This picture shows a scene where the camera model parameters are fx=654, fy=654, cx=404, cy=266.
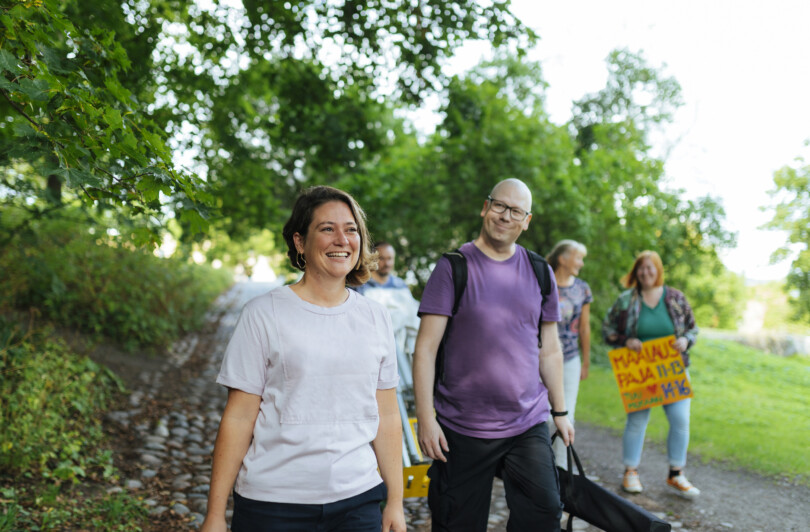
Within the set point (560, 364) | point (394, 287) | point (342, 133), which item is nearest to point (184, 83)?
point (342, 133)

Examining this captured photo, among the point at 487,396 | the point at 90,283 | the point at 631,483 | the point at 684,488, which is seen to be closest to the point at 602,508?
the point at 487,396

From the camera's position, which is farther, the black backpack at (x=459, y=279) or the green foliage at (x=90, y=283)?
the green foliage at (x=90, y=283)

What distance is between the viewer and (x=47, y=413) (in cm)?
579

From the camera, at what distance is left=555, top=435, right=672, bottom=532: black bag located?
3133mm

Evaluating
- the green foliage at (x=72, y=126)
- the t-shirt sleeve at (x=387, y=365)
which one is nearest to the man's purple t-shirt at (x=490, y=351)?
the t-shirt sleeve at (x=387, y=365)

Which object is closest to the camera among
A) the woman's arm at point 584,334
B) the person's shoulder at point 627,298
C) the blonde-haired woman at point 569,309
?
the blonde-haired woman at point 569,309

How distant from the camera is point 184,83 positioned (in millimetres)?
8875

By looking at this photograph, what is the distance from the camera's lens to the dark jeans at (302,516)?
223cm

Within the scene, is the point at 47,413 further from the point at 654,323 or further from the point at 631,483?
the point at 654,323

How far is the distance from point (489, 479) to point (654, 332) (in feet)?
11.3

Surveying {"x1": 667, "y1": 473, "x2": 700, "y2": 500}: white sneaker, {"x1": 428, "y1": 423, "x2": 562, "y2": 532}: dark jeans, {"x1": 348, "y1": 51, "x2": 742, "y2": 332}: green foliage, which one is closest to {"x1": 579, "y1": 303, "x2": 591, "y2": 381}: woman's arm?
{"x1": 667, "y1": 473, "x2": 700, "y2": 500}: white sneaker

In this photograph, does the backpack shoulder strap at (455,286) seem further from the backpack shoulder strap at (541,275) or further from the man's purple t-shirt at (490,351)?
the backpack shoulder strap at (541,275)

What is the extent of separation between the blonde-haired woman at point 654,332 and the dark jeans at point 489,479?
10.2 feet

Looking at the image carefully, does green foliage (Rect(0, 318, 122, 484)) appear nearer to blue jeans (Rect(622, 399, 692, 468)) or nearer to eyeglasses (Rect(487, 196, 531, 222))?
eyeglasses (Rect(487, 196, 531, 222))
